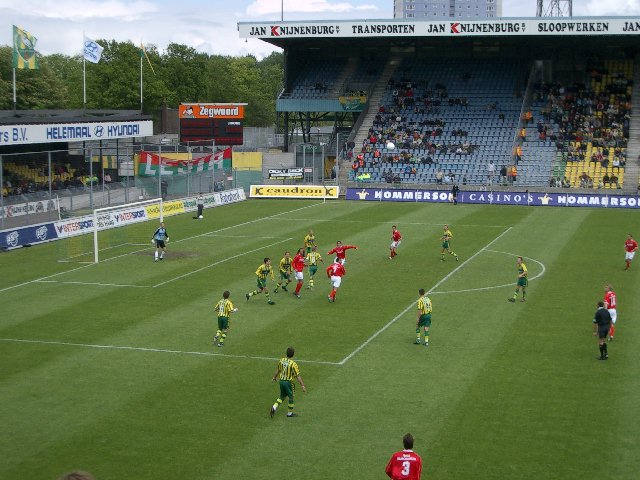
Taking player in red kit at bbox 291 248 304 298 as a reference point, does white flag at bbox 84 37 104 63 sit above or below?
above

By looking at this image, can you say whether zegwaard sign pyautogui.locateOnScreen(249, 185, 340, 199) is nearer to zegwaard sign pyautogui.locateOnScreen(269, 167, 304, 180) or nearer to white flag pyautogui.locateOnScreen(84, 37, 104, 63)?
zegwaard sign pyautogui.locateOnScreen(269, 167, 304, 180)

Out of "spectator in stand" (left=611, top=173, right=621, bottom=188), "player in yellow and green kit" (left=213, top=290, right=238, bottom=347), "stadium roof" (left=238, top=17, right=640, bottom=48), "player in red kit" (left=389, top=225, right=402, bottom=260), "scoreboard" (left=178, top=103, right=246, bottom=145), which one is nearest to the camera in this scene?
"player in yellow and green kit" (left=213, top=290, right=238, bottom=347)

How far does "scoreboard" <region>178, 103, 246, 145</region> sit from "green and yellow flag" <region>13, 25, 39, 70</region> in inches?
680

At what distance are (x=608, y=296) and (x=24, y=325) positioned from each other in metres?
17.6

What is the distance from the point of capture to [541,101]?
7762 cm

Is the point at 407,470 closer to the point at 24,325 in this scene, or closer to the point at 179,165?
the point at 24,325

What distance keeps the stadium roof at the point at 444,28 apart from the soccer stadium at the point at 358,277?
0.61 feet

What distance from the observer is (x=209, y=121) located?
2817 inches

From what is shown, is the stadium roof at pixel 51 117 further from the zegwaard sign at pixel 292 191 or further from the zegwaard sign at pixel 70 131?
the zegwaard sign at pixel 292 191

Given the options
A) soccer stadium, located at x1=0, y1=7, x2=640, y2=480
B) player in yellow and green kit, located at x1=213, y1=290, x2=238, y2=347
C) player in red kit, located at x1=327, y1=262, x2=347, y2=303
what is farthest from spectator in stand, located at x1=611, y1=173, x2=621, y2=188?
player in yellow and green kit, located at x1=213, y1=290, x2=238, y2=347

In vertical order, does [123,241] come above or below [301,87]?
below

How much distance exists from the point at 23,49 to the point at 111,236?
52.6ft

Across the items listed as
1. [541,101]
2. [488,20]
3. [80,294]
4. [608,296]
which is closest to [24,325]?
[80,294]

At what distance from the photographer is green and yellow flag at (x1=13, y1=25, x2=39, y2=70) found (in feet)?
177
